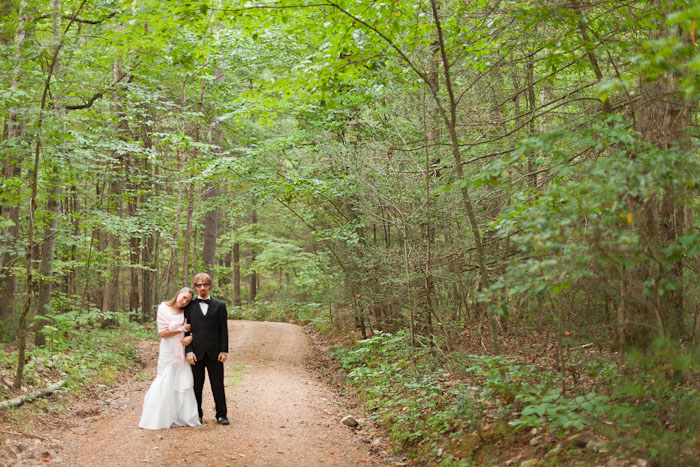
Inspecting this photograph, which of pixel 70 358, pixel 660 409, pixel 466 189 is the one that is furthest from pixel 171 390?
pixel 660 409

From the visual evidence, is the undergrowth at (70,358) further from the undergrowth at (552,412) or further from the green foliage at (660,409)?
the green foliage at (660,409)

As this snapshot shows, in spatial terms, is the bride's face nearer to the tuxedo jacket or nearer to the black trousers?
the tuxedo jacket

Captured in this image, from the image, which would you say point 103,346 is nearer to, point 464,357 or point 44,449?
point 44,449

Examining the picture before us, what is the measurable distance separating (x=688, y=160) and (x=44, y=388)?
877 centimetres

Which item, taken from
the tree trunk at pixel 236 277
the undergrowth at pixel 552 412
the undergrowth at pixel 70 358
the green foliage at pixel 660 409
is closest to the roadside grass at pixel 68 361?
the undergrowth at pixel 70 358

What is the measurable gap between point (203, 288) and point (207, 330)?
1.99 feet

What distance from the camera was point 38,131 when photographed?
6.77m

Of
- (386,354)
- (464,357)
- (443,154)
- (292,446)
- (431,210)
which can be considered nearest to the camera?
(292,446)

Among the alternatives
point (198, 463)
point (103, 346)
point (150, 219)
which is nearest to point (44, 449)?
point (198, 463)

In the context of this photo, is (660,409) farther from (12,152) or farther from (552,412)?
(12,152)

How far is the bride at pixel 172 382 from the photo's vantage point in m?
6.39

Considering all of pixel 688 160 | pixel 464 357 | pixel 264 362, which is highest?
pixel 688 160

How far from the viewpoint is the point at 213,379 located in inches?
264

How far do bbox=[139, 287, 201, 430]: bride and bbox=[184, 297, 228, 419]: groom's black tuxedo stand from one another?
108 mm
